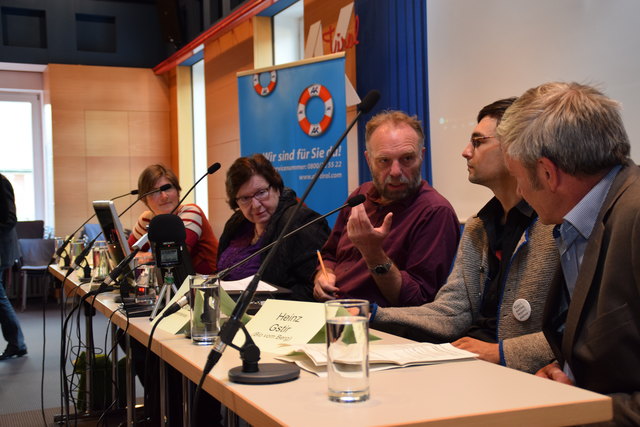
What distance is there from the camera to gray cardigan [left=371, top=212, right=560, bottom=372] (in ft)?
5.65

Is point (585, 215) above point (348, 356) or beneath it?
above

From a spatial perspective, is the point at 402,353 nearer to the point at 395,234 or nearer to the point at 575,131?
the point at 575,131

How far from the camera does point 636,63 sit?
270cm

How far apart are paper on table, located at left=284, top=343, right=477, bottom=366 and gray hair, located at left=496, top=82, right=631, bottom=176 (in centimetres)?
44

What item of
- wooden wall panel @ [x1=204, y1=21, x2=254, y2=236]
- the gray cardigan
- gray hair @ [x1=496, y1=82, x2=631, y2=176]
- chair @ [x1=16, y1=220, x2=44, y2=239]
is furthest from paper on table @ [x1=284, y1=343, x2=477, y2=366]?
chair @ [x1=16, y1=220, x2=44, y2=239]

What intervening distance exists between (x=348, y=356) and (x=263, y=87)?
13.7ft

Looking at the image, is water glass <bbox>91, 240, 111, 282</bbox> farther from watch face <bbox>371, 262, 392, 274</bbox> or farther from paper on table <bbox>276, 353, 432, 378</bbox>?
paper on table <bbox>276, 353, 432, 378</bbox>

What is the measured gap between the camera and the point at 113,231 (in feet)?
10.3

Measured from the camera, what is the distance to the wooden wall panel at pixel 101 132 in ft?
28.7

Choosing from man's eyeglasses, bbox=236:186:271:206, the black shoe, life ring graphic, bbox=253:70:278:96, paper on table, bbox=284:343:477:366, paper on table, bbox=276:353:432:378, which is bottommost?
the black shoe

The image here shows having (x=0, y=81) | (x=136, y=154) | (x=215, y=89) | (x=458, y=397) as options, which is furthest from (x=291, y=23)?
(x=458, y=397)

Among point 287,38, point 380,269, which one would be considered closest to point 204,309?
point 380,269

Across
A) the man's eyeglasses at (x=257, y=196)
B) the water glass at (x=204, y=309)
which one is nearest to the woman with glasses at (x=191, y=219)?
the man's eyeglasses at (x=257, y=196)

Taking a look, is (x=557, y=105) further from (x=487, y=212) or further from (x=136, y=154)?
(x=136, y=154)
